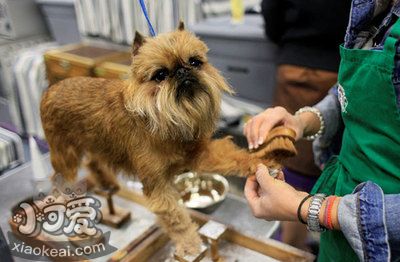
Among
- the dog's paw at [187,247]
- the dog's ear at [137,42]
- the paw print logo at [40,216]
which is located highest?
the dog's ear at [137,42]

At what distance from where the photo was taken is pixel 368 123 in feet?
2.40

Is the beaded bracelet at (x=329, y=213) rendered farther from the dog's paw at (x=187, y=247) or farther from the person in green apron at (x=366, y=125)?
the dog's paw at (x=187, y=247)

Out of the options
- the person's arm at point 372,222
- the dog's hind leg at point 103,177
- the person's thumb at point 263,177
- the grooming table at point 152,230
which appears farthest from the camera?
the dog's hind leg at point 103,177

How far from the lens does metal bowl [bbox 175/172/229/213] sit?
1433 millimetres

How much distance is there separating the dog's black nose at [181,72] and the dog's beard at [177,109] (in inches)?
0.9

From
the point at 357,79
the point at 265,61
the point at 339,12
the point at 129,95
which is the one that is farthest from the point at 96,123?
the point at 265,61

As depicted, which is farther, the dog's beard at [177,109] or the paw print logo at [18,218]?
the paw print logo at [18,218]

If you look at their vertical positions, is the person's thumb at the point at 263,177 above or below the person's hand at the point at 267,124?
below

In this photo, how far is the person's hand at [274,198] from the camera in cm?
72

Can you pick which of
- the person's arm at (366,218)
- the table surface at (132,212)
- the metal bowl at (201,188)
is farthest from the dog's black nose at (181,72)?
the metal bowl at (201,188)

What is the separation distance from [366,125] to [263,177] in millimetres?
232

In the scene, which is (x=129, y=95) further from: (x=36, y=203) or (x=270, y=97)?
(x=270, y=97)

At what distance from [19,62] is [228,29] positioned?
143 cm

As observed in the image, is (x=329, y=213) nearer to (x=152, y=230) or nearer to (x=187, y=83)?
(x=187, y=83)
